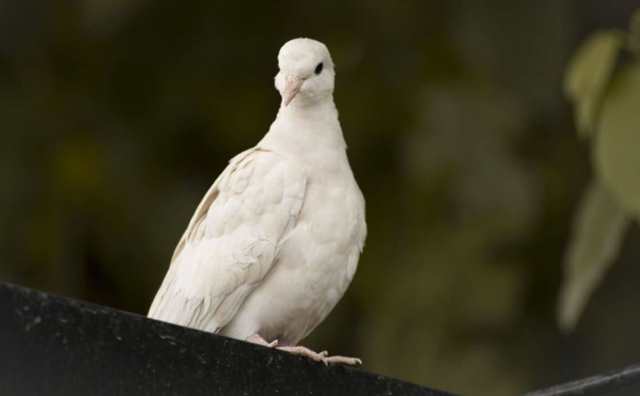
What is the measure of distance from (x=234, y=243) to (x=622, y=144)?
1.43 metres

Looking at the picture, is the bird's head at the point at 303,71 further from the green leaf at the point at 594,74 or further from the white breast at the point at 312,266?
the green leaf at the point at 594,74

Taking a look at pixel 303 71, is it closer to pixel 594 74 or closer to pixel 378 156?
pixel 594 74

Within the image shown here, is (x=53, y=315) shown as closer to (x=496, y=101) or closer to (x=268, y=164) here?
(x=268, y=164)

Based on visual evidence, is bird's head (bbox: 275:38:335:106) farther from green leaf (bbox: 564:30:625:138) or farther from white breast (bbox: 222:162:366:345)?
green leaf (bbox: 564:30:625:138)

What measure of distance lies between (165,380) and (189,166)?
479 centimetres

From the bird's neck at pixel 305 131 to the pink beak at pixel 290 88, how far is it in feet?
0.37

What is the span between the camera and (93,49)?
7.64 meters

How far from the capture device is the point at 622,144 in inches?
184

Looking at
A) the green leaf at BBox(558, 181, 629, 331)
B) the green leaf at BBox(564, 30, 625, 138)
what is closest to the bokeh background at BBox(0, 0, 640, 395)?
the green leaf at BBox(558, 181, 629, 331)

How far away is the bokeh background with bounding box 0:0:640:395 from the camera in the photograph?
23.3 ft

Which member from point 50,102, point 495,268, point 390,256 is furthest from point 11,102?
point 495,268

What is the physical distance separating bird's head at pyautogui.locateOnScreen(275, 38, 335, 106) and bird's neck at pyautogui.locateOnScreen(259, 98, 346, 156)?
0.05 m

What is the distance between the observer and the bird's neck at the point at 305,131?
3.93 m

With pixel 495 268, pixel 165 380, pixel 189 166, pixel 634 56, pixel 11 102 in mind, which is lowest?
pixel 495 268
